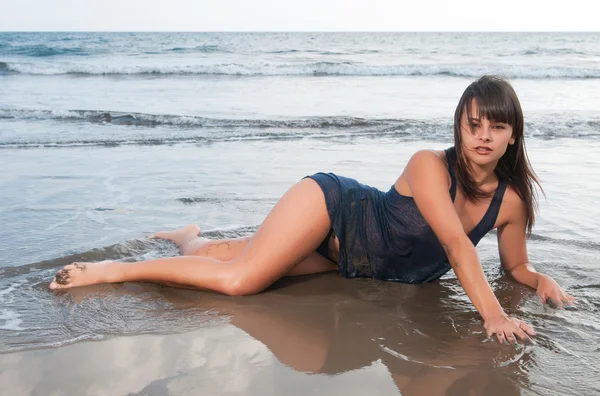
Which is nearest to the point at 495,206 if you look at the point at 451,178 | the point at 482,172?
the point at 482,172

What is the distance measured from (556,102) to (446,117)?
13.2ft

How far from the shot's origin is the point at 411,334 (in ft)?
10.2

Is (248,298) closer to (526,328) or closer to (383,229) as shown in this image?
(383,229)

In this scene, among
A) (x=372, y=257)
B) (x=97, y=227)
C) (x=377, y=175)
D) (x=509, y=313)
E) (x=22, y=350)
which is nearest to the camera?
(x=22, y=350)

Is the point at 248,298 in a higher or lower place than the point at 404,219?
lower

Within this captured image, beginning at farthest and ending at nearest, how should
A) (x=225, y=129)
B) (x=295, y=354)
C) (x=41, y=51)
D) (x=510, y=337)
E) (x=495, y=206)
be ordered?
(x=41, y=51)
(x=225, y=129)
(x=495, y=206)
(x=510, y=337)
(x=295, y=354)

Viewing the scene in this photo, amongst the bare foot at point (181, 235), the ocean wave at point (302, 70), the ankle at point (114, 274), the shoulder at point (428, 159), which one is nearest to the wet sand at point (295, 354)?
the ankle at point (114, 274)

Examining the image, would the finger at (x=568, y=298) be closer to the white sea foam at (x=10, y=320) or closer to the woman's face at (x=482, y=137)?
the woman's face at (x=482, y=137)

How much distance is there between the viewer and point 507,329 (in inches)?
118

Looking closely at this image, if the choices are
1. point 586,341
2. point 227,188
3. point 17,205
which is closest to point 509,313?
point 586,341

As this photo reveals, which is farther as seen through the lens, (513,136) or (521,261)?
(521,261)

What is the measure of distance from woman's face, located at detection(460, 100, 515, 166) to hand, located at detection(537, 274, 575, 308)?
0.82m

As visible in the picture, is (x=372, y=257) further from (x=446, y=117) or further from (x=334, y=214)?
(x=446, y=117)

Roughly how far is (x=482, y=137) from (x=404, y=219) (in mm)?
646
